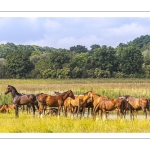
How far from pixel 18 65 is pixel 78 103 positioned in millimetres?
6115

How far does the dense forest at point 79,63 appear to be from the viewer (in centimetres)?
2469

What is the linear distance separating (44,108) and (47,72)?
526cm

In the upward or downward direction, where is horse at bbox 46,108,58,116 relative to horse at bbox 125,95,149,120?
downward

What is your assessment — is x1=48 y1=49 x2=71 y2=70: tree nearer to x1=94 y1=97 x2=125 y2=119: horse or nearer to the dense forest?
the dense forest

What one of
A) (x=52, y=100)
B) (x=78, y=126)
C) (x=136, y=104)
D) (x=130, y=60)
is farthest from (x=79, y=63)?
(x=78, y=126)

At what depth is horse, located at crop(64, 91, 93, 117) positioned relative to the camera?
19297 mm

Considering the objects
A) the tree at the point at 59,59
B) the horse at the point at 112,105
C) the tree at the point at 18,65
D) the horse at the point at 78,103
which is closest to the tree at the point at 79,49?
the tree at the point at 59,59

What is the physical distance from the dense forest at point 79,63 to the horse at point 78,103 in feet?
16.9

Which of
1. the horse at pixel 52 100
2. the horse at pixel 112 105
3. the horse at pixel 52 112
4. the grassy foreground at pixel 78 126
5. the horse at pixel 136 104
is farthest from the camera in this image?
the horse at pixel 52 112

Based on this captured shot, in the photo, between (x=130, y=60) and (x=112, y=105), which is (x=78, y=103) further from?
(x=130, y=60)

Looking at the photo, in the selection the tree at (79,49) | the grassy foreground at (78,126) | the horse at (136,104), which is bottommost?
the grassy foreground at (78,126)

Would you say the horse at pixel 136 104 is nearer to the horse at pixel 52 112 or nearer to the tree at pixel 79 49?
the horse at pixel 52 112

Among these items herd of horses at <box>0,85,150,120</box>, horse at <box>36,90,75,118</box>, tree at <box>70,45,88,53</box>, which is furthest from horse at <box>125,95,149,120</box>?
tree at <box>70,45,88,53</box>
